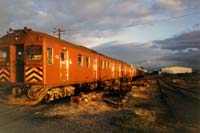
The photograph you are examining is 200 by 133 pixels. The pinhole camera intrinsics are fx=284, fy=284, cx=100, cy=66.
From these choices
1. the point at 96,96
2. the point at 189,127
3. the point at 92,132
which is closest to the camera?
the point at 92,132

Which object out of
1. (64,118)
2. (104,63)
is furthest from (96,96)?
(104,63)

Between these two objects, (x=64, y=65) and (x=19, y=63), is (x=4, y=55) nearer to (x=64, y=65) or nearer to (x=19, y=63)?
(x=19, y=63)

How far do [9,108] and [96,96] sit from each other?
496cm

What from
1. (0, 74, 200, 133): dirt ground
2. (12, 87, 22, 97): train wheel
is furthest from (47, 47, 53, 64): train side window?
(0, 74, 200, 133): dirt ground

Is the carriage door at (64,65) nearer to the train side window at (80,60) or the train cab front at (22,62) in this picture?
the train cab front at (22,62)

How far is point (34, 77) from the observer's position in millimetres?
13766

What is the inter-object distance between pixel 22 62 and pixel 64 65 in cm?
230

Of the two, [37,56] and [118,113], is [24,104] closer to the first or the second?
[37,56]

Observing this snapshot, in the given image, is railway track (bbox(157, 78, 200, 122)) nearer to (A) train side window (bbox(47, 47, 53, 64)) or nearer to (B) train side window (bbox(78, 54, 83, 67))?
(B) train side window (bbox(78, 54, 83, 67))

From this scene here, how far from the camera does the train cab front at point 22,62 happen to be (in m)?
13.7

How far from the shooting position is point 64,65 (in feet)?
51.4

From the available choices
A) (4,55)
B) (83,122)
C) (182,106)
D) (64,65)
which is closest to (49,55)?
(64,65)

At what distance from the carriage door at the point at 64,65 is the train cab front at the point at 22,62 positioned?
189 cm

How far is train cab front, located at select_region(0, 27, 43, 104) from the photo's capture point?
13.7 meters
